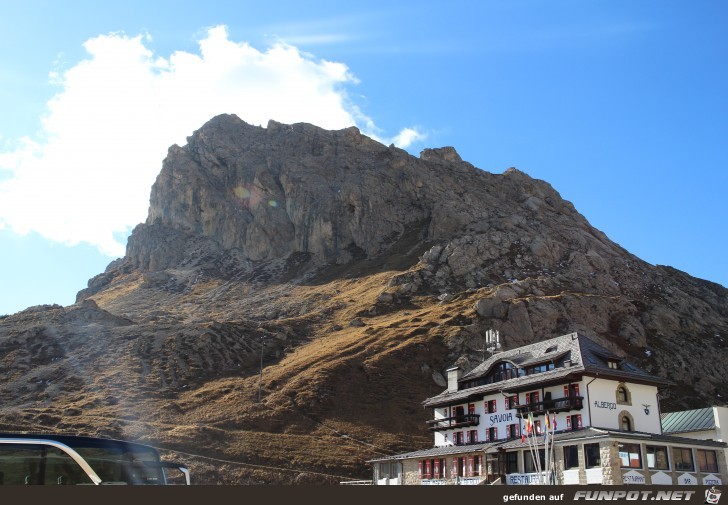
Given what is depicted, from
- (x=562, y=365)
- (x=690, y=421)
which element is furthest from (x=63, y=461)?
(x=690, y=421)

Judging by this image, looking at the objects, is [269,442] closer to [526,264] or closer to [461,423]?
[461,423]

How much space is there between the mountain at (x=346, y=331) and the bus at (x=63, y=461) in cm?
5842

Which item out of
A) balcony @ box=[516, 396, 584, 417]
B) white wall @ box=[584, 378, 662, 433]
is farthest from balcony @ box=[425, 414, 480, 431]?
white wall @ box=[584, 378, 662, 433]

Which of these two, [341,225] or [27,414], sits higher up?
[341,225]

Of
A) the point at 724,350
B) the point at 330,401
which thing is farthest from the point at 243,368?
the point at 724,350

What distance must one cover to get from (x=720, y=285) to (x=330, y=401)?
12519 cm

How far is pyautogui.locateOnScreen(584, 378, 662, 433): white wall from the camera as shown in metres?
51.8

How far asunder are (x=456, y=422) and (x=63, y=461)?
5128 cm

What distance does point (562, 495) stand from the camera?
643 inches

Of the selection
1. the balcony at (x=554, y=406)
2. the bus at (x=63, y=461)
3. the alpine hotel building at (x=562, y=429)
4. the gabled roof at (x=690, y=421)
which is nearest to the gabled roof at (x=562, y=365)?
the alpine hotel building at (x=562, y=429)

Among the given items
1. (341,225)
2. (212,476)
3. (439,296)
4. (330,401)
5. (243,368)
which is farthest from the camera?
(341,225)

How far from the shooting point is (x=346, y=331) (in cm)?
12700

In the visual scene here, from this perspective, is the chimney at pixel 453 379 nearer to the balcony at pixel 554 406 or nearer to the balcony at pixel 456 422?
the balcony at pixel 456 422

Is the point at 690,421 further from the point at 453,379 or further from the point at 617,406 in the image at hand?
the point at 453,379
